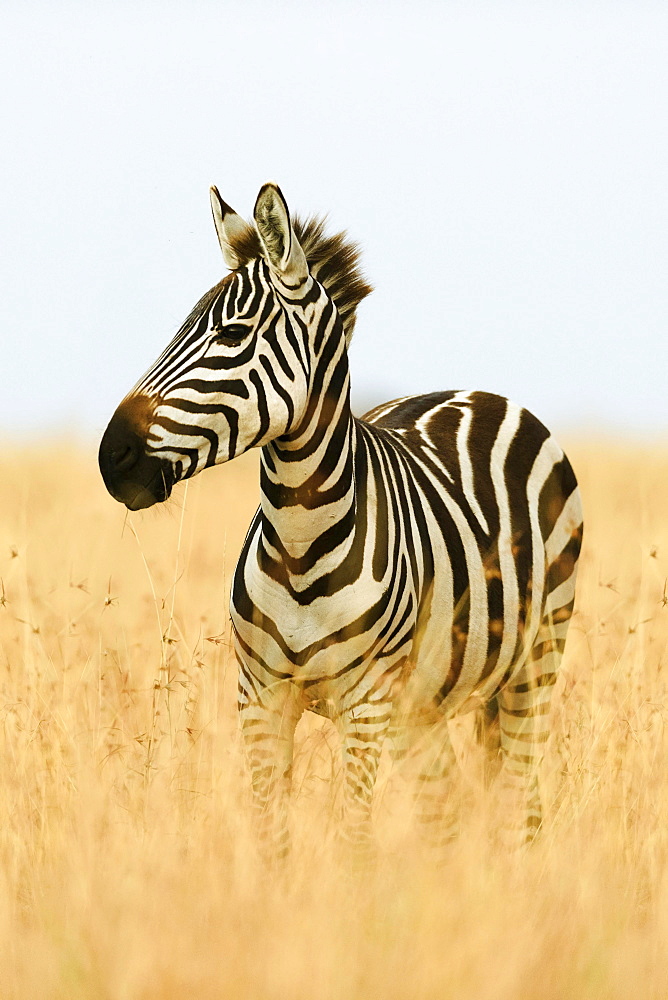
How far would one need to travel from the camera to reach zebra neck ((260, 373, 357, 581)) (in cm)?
366

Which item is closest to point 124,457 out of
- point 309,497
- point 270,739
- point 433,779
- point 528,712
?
point 309,497

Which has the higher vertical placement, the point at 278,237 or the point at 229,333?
the point at 278,237

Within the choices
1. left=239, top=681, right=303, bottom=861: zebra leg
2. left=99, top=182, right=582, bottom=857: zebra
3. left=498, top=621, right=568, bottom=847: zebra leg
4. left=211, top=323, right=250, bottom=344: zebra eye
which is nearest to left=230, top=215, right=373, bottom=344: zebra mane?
left=99, top=182, right=582, bottom=857: zebra

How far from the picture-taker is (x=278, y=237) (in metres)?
3.59

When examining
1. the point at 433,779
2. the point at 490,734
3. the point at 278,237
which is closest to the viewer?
the point at 278,237

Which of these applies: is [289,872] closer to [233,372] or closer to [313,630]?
[313,630]

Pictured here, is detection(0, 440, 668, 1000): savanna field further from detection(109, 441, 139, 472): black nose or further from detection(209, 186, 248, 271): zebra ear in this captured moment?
detection(209, 186, 248, 271): zebra ear

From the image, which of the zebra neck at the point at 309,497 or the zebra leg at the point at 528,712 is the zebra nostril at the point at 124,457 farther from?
the zebra leg at the point at 528,712

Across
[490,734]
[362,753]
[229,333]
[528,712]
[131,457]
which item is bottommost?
[490,734]

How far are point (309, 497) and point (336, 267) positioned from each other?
895mm

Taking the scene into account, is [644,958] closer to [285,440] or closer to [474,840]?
[474,840]

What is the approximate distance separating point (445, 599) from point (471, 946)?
1565 mm

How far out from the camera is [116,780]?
3.97 meters

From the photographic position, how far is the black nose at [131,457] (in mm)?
3340
